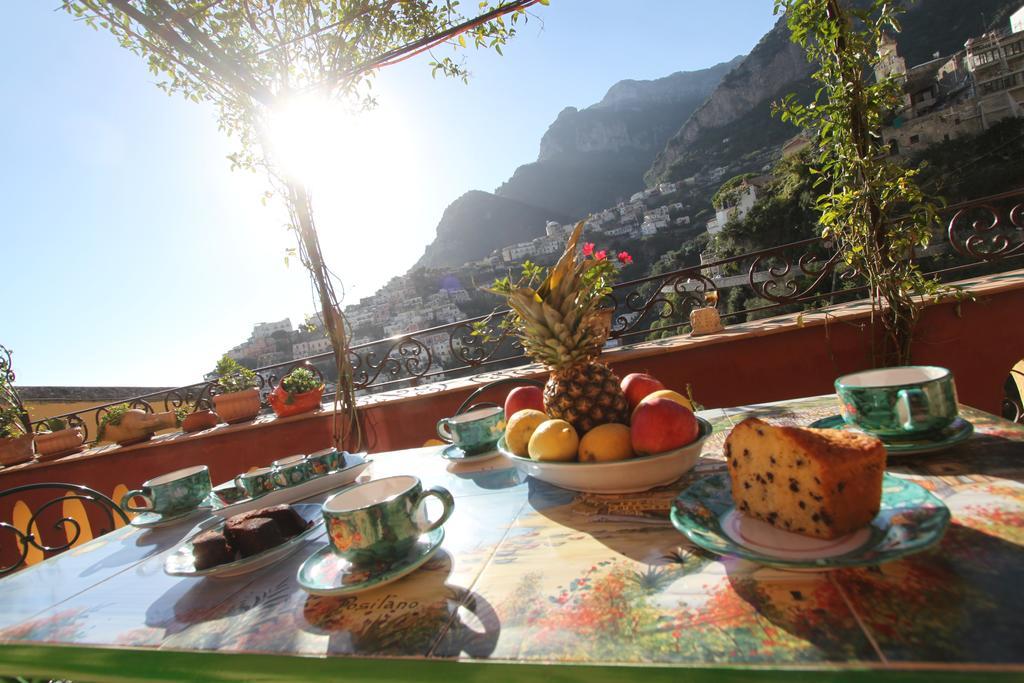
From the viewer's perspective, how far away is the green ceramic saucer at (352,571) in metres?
0.65

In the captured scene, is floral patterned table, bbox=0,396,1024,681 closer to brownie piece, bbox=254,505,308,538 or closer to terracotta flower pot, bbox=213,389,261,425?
brownie piece, bbox=254,505,308,538

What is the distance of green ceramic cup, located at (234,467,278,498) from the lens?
119cm

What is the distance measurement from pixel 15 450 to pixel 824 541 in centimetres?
679

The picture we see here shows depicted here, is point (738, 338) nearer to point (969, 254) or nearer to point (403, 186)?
point (969, 254)

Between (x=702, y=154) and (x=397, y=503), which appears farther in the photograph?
(x=702, y=154)

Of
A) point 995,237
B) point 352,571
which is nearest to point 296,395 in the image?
point 352,571

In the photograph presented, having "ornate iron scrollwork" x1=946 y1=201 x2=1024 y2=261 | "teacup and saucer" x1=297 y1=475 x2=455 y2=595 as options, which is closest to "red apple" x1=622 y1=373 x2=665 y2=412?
"teacup and saucer" x1=297 y1=475 x2=455 y2=595

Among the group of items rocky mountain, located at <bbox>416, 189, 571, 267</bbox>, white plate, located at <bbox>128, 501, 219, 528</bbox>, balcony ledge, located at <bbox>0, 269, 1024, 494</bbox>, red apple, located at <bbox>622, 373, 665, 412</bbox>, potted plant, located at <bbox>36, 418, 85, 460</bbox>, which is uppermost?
rocky mountain, located at <bbox>416, 189, 571, 267</bbox>

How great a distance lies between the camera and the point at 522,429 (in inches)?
39.1

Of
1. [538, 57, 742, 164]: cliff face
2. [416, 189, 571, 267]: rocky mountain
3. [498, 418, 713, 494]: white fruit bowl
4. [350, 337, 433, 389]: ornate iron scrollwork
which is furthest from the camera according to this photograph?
[538, 57, 742, 164]: cliff face

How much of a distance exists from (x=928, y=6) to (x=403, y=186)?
42635 millimetres

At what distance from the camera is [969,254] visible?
265 cm

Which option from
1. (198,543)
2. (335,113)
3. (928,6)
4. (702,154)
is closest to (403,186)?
(335,113)

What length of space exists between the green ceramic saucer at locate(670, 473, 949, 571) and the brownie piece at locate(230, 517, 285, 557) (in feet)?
2.37
